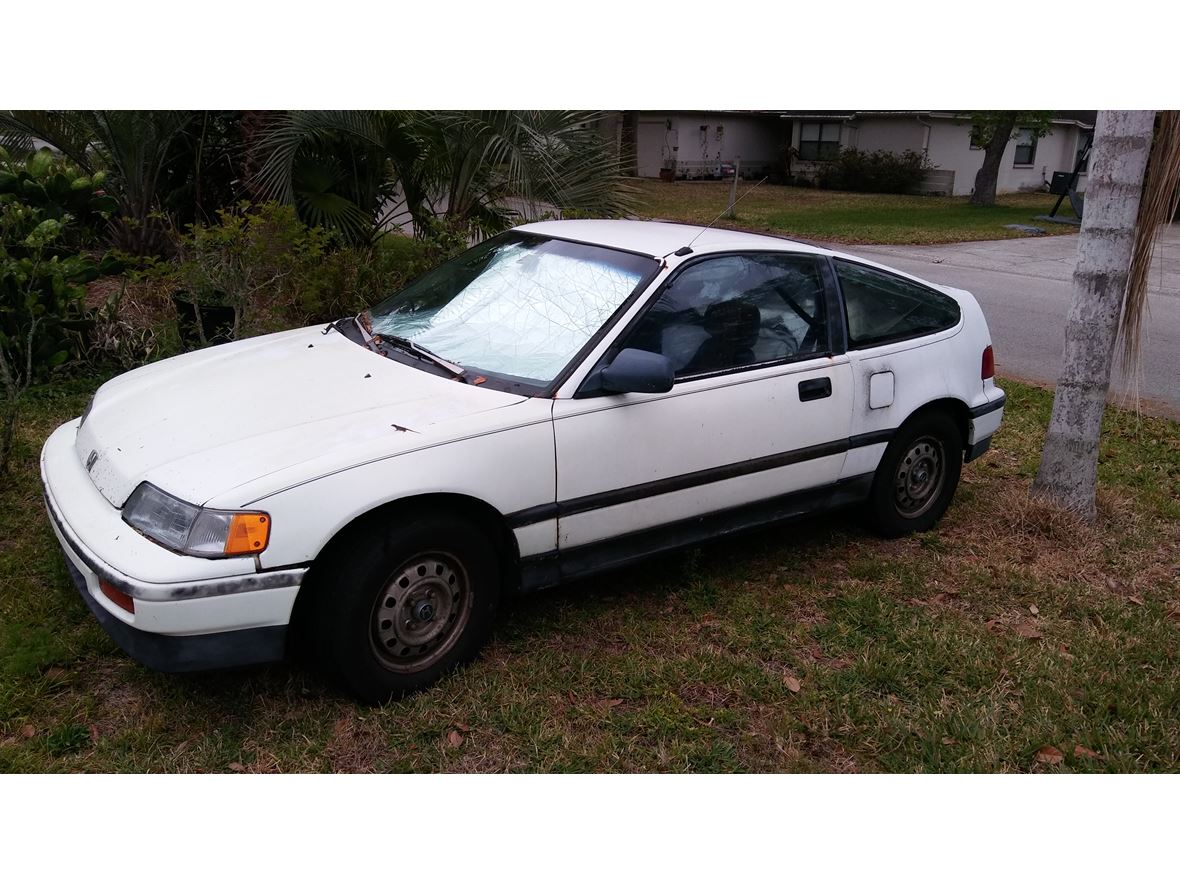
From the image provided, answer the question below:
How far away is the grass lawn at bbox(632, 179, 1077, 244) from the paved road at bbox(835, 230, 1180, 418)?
1083mm

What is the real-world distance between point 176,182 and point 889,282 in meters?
7.42

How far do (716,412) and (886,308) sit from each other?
1.35m

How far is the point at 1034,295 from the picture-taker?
13.4 m

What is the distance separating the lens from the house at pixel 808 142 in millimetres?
28125

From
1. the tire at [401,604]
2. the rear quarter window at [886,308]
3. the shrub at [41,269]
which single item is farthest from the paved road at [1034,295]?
the shrub at [41,269]

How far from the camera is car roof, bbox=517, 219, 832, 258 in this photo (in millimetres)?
4395

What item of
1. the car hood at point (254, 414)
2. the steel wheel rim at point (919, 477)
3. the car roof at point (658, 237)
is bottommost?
the steel wheel rim at point (919, 477)

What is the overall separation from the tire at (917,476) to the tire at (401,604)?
2266 millimetres

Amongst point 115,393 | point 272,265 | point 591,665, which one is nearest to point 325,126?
point 272,265

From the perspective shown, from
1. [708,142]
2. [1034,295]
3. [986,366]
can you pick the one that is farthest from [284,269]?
[708,142]

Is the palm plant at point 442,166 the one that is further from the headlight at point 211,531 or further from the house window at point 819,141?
the house window at point 819,141

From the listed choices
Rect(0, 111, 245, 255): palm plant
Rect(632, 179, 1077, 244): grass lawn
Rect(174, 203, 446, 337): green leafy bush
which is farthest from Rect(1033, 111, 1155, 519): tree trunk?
Rect(632, 179, 1077, 244): grass lawn

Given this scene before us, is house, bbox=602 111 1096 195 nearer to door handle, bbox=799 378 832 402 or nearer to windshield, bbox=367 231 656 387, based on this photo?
windshield, bbox=367 231 656 387

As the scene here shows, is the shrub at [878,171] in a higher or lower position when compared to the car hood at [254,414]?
lower
